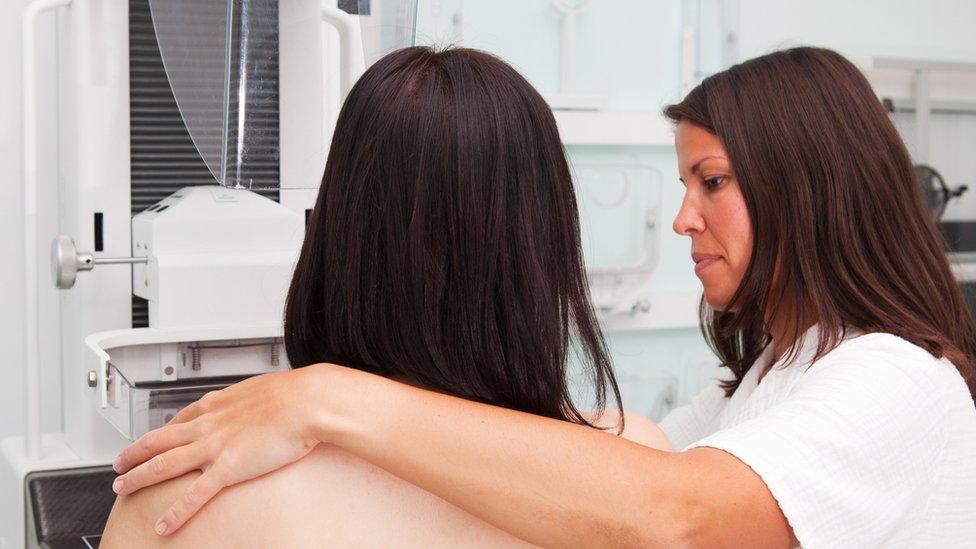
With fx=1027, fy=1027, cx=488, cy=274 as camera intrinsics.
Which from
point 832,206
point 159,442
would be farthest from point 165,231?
point 832,206

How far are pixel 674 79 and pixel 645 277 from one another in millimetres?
539

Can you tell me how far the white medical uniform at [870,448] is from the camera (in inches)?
35.0

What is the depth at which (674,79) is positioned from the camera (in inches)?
109

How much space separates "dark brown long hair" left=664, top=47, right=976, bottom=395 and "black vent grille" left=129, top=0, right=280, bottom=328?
0.66 meters

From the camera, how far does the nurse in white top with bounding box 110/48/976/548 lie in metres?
0.78

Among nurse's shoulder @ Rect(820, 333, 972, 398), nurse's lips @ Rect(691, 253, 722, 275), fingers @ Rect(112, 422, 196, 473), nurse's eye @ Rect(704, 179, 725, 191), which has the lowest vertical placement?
fingers @ Rect(112, 422, 196, 473)

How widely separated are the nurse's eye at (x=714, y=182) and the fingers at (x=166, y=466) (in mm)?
653

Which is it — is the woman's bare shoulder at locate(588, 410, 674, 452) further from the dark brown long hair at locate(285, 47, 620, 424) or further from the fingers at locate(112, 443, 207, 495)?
the fingers at locate(112, 443, 207, 495)

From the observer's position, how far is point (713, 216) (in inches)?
45.7

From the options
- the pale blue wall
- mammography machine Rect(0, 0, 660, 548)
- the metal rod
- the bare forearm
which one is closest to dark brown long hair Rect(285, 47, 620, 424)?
the bare forearm

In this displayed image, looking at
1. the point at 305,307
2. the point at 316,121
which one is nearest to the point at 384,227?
the point at 305,307

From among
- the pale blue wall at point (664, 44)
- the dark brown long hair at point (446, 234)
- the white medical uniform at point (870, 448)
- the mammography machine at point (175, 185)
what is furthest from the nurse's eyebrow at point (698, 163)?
the pale blue wall at point (664, 44)

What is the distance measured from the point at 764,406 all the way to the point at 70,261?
904 mm

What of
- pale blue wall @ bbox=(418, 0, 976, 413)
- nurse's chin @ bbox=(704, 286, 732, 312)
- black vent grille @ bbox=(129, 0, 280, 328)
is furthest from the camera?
pale blue wall @ bbox=(418, 0, 976, 413)
